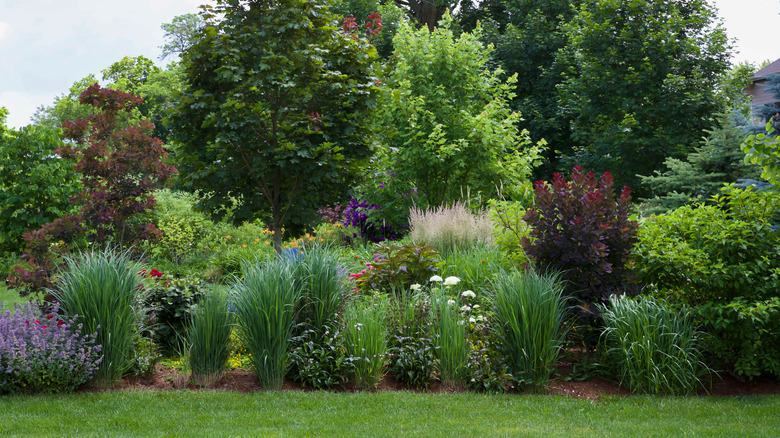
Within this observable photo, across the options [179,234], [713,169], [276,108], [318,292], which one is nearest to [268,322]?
[318,292]

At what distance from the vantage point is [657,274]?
6.48 metres

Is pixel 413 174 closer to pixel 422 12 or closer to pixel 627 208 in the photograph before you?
pixel 627 208

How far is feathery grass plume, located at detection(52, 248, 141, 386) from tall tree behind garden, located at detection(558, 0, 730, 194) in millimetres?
13890

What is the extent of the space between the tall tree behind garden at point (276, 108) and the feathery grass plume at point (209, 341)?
2.40 metres

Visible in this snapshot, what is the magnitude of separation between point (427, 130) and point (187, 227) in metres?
6.06

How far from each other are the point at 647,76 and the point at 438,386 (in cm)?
1346

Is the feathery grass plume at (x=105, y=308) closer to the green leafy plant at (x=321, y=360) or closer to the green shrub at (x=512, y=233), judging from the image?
the green leafy plant at (x=321, y=360)

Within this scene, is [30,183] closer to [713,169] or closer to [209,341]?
[209,341]

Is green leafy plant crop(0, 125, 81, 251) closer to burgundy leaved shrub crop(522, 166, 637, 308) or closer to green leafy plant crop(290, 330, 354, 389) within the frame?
green leafy plant crop(290, 330, 354, 389)

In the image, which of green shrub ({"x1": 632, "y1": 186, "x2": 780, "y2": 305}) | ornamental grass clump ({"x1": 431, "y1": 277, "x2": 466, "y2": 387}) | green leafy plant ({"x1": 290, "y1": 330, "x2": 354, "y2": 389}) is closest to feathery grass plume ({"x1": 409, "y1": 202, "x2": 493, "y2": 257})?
green shrub ({"x1": 632, "y1": 186, "x2": 780, "y2": 305})

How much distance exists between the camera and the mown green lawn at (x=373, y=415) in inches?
178

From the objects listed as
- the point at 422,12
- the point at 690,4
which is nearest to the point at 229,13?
the point at 690,4

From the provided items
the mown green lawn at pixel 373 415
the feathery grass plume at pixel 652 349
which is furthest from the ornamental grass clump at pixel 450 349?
the feathery grass plume at pixel 652 349

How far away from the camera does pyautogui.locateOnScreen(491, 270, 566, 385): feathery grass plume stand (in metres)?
5.66
